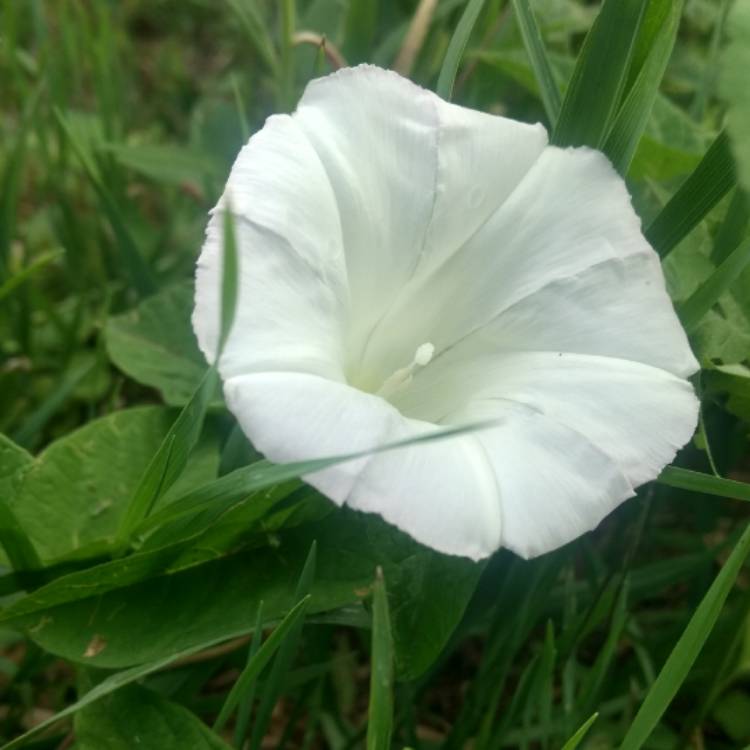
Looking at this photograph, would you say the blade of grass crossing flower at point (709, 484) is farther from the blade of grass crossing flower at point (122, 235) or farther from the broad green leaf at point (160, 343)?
the blade of grass crossing flower at point (122, 235)

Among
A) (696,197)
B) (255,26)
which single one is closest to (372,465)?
(696,197)

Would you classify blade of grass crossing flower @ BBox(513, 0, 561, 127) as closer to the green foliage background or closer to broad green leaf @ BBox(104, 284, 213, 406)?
the green foliage background

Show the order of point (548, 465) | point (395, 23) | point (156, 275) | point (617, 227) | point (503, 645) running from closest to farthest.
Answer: point (548, 465)
point (617, 227)
point (503, 645)
point (156, 275)
point (395, 23)

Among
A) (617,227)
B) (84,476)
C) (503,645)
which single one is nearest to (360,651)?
(503,645)

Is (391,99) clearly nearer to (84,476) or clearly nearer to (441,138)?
(441,138)

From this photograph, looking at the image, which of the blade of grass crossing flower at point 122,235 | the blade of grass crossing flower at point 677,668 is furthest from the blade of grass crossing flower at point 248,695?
the blade of grass crossing flower at point 122,235
